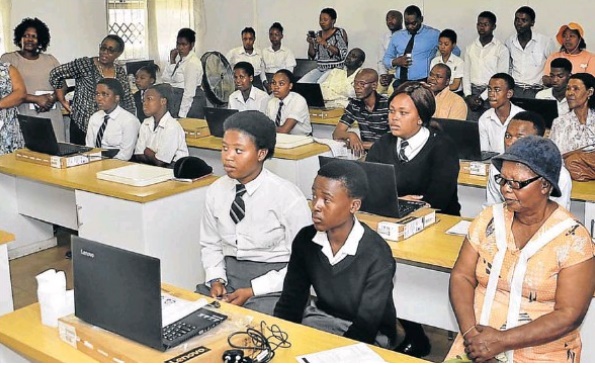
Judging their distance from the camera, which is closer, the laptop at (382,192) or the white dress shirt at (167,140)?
the laptop at (382,192)

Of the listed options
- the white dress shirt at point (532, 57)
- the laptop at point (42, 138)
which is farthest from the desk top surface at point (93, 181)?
the white dress shirt at point (532, 57)

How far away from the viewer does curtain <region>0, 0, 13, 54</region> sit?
27.2ft

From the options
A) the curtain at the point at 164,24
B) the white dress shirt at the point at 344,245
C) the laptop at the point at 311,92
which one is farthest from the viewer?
the curtain at the point at 164,24

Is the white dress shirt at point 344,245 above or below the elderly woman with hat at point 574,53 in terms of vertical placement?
below

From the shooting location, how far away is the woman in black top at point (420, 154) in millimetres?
3613

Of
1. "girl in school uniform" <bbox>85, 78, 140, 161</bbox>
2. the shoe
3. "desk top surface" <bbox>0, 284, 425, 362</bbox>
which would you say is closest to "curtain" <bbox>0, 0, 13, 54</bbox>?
"girl in school uniform" <bbox>85, 78, 140, 161</bbox>

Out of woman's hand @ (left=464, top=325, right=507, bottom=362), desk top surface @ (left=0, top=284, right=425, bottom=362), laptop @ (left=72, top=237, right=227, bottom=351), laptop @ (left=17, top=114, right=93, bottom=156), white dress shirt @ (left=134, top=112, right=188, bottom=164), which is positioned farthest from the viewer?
white dress shirt @ (left=134, top=112, right=188, bottom=164)

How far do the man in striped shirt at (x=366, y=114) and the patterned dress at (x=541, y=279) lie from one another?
296 centimetres

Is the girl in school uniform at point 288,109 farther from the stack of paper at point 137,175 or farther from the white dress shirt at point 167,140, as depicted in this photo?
the stack of paper at point 137,175

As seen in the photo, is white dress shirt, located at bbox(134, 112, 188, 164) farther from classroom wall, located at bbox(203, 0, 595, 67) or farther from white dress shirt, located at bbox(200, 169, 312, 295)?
classroom wall, located at bbox(203, 0, 595, 67)

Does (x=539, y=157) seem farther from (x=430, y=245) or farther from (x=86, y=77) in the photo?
(x=86, y=77)

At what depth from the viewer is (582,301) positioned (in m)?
→ 2.25

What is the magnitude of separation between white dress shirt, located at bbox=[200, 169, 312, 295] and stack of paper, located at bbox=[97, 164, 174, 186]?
1128mm

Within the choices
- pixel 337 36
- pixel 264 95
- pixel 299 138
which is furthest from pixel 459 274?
pixel 337 36
